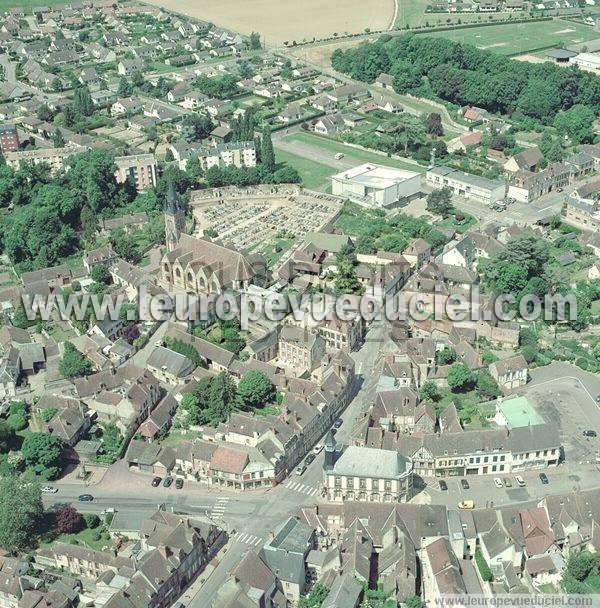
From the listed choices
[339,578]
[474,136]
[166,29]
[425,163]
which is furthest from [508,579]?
[166,29]

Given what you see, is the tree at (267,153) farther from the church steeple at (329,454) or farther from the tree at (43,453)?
the church steeple at (329,454)

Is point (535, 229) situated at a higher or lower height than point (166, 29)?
lower

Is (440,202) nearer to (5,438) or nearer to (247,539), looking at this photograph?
(247,539)

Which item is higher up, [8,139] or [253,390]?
[8,139]

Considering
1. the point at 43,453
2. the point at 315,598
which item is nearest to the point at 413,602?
the point at 315,598

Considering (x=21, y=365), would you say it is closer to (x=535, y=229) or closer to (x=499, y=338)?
(x=499, y=338)

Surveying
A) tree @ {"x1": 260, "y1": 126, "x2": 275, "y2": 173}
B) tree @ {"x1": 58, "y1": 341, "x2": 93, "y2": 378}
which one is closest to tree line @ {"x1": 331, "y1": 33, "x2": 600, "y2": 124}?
tree @ {"x1": 260, "y1": 126, "x2": 275, "y2": 173}

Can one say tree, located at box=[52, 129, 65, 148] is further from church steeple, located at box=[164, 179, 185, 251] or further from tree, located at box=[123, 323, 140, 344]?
→ tree, located at box=[123, 323, 140, 344]
